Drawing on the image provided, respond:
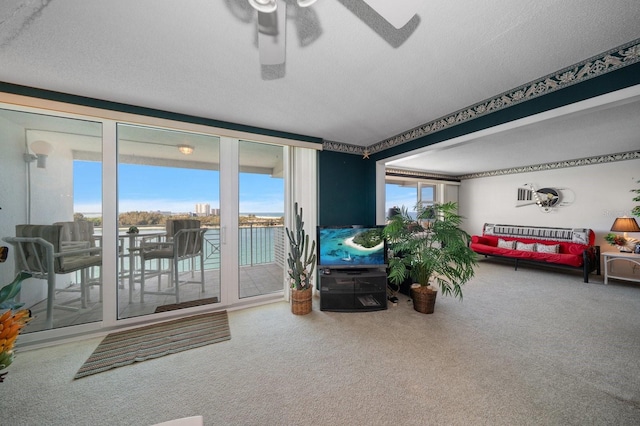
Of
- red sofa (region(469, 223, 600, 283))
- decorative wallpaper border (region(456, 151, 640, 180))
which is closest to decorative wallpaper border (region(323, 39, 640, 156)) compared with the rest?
red sofa (region(469, 223, 600, 283))

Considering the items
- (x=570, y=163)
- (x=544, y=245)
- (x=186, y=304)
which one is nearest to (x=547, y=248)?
(x=544, y=245)

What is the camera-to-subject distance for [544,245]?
4.71 meters

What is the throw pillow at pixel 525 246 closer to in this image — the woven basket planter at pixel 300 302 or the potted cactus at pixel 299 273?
the potted cactus at pixel 299 273

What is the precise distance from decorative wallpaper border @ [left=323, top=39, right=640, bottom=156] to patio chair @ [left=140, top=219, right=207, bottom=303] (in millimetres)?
3133

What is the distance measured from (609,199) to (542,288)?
9.05 feet

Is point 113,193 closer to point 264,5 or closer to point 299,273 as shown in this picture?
point 299,273

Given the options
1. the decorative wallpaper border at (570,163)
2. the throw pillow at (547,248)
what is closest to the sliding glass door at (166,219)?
the throw pillow at (547,248)

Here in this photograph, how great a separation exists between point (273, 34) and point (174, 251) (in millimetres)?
2658

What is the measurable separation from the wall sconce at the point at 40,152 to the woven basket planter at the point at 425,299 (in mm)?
4178

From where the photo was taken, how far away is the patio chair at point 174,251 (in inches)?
107

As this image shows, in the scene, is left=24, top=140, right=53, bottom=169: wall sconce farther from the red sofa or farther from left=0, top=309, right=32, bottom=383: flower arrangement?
the red sofa

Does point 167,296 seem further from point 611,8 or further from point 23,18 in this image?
point 611,8

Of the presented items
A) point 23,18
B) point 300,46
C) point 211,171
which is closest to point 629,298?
point 300,46

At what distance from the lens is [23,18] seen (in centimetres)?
132
